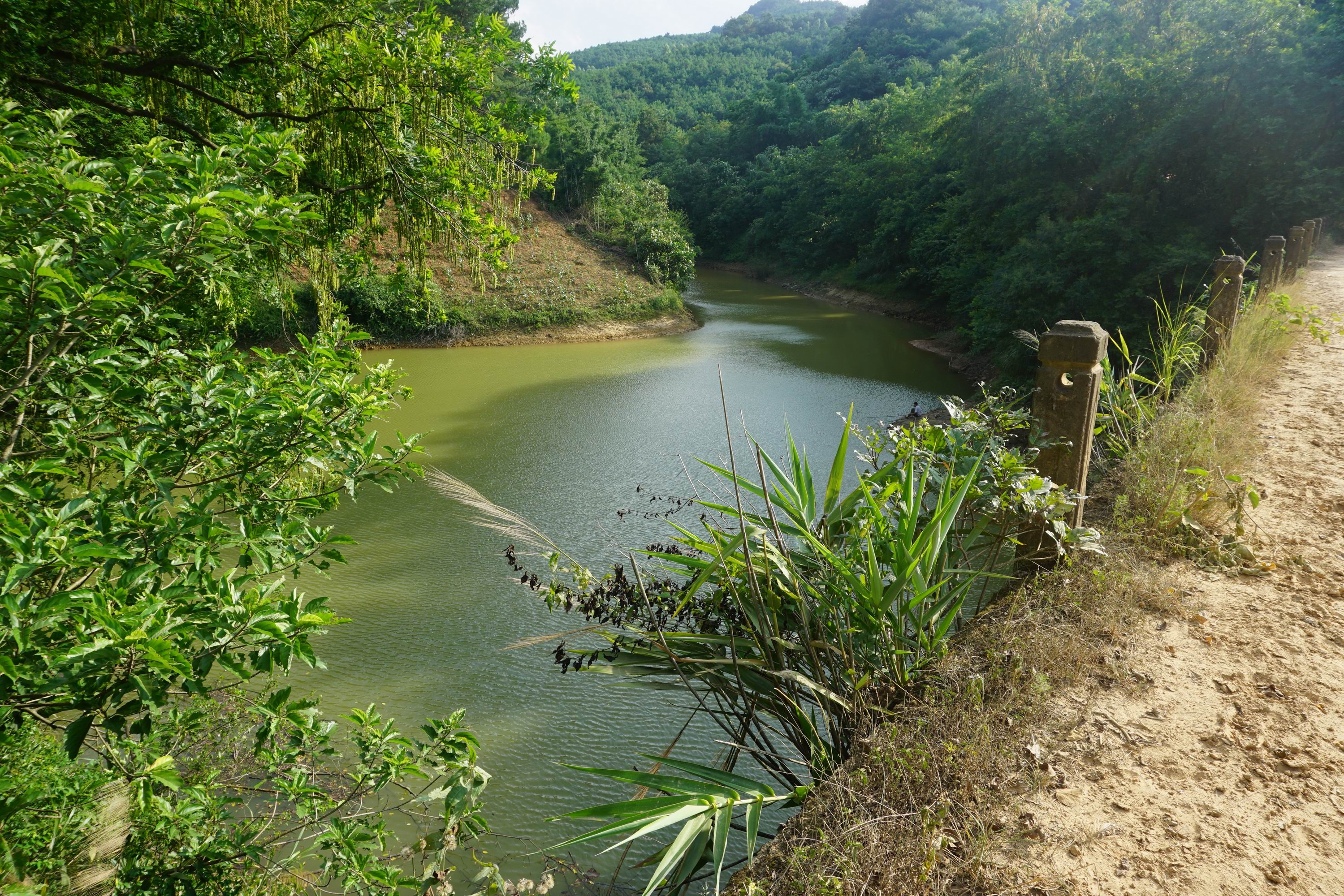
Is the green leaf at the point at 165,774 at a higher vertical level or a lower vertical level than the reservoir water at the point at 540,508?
higher

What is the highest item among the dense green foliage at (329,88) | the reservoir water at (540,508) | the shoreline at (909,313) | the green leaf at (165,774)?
the dense green foliage at (329,88)

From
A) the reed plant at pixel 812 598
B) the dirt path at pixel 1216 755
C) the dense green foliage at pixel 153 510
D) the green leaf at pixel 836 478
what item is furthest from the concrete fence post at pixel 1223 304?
the dense green foliage at pixel 153 510

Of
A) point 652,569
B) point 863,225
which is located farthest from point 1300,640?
point 863,225

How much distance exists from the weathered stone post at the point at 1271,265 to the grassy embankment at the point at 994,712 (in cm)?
385

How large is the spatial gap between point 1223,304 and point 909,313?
13850 mm

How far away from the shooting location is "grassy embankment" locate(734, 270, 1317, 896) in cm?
163

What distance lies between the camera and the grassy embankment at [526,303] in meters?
14.2

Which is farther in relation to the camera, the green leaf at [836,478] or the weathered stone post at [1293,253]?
the weathered stone post at [1293,253]

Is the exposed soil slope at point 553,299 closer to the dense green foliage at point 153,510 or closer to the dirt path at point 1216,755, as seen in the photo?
the dense green foliage at point 153,510

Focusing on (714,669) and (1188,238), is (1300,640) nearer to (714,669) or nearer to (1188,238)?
(714,669)

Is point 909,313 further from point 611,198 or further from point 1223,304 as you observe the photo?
point 1223,304

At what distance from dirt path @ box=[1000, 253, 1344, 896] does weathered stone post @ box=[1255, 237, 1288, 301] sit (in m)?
4.34

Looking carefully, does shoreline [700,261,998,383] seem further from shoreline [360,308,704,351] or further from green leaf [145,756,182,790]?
green leaf [145,756,182,790]

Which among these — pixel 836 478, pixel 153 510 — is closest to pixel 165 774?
pixel 153 510
